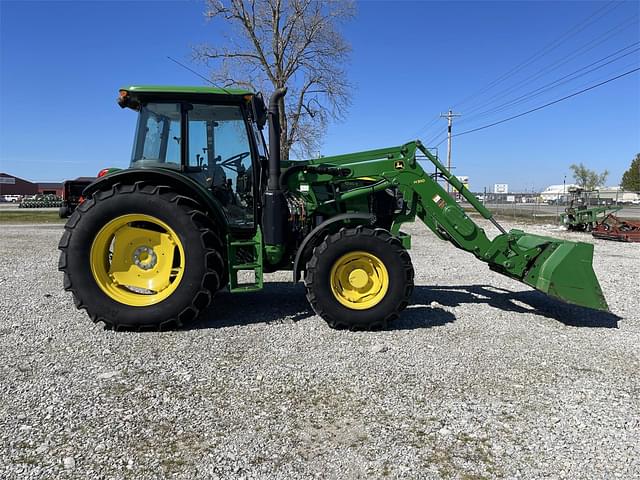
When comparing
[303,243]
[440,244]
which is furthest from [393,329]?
[440,244]

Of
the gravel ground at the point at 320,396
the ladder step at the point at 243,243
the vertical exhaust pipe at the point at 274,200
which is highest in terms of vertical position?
the vertical exhaust pipe at the point at 274,200

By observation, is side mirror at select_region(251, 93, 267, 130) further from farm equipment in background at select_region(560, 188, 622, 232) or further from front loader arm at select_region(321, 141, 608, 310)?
farm equipment in background at select_region(560, 188, 622, 232)

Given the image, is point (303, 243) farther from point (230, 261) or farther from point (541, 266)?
point (541, 266)

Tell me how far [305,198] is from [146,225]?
6.25 ft

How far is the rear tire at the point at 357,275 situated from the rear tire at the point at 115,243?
1.13 metres

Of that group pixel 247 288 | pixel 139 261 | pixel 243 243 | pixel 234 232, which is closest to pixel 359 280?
pixel 247 288

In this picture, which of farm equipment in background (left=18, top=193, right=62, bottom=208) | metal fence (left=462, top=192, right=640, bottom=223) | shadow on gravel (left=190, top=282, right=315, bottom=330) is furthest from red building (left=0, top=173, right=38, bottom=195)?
shadow on gravel (left=190, top=282, right=315, bottom=330)

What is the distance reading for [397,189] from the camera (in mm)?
5945

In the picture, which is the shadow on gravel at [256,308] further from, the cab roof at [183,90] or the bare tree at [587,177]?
the bare tree at [587,177]

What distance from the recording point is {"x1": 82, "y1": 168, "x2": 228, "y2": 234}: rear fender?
191 inches

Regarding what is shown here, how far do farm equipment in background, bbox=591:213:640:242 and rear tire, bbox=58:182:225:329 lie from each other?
14.7 meters

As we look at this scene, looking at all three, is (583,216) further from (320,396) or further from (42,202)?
(42,202)

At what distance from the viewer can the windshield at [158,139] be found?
5.19 metres

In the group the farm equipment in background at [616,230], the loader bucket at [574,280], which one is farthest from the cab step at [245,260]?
the farm equipment in background at [616,230]
